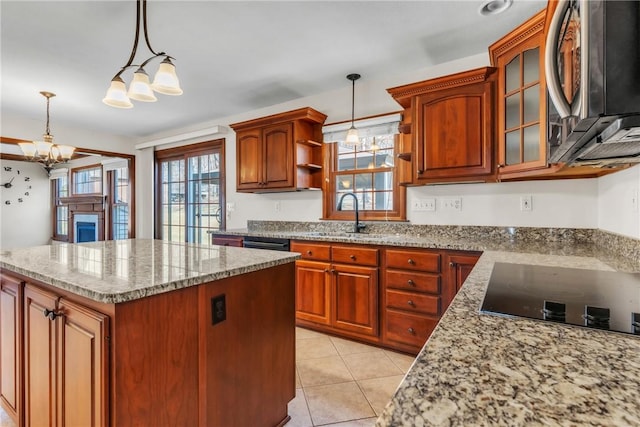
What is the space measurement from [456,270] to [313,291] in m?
1.22

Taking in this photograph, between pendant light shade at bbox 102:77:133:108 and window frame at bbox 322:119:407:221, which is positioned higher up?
pendant light shade at bbox 102:77:133:108

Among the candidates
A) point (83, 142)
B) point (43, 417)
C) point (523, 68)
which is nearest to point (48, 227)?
point (83, 142)

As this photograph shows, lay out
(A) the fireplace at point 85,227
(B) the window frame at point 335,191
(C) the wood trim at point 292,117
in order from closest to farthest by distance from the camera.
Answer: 1. (B) the window frame at point 335,191
2. (C) the wood trim at point 292,117
3. (A) the fireplace at point 85,227

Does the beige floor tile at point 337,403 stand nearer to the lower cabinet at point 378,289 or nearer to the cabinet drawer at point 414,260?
the lower cabinet at point 378,289

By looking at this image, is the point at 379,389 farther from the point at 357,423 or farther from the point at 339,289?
the point at 339,289

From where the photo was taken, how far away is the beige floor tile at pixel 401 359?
7.34ft

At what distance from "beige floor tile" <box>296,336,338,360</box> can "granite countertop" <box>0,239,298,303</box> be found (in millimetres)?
1128

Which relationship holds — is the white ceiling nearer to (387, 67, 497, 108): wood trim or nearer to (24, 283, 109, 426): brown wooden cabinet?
(387, 67, 497, 108): wood trim

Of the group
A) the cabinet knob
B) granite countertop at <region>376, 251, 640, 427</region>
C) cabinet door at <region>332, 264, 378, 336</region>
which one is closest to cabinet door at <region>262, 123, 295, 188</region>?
cabinet door at <region>332, 264, 378, 336</region>

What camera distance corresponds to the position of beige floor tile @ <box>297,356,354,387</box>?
2.08 metres

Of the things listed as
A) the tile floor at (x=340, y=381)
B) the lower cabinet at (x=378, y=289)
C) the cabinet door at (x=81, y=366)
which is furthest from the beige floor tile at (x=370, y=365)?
the cabinet door at (x=81, y=366)

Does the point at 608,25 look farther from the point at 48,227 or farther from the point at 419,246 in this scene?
the point at 48,227

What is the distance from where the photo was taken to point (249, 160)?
3533 millimetres

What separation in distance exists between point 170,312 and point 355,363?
5.23ft
